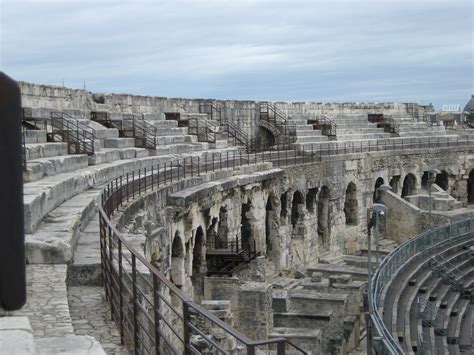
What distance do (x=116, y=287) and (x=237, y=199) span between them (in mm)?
15620

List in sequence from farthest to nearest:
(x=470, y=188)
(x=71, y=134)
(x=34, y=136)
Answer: (x=470, y=188) < (x=71, y=134) < (x=34, y=136)

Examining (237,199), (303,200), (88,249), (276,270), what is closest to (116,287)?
(88,249)

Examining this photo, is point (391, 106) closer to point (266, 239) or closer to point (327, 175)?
point (327, 175)

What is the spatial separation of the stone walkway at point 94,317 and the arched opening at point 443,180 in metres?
33.1

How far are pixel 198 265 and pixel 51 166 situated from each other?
6756mm

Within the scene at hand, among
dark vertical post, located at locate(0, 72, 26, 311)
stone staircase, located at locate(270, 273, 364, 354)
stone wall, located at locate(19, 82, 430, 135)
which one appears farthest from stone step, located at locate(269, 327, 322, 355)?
dark vertical post, located at locate(0, 72, 26, 311)

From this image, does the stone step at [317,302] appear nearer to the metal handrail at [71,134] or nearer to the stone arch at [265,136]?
the metal handrail at [71,134]

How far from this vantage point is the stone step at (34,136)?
15.6 m

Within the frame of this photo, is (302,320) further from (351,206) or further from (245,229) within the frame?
(351,206)

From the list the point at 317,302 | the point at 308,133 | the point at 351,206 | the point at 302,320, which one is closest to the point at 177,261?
the point at 302,320

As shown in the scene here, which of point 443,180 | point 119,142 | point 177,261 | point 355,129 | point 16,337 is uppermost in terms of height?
point 355,129

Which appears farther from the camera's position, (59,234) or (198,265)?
(198,265)

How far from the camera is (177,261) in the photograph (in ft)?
54.9

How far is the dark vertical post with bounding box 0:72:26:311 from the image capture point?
64.1 inches
